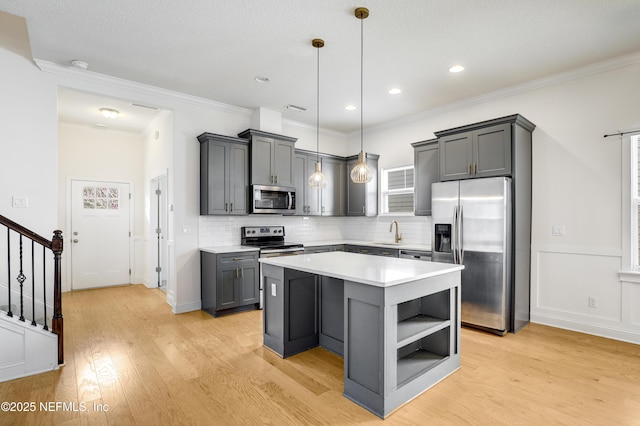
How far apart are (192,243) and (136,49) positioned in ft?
8.45

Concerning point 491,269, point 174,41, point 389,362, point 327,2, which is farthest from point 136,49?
point 491,269

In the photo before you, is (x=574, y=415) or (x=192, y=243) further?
(x=192, y=243)

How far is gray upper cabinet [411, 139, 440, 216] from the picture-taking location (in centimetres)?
485

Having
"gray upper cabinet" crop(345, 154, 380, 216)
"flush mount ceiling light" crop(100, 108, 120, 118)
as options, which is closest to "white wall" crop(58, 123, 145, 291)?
"flush mount ceiling light" crop(100, 108, 120, 118)

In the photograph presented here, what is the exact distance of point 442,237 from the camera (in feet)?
14.3

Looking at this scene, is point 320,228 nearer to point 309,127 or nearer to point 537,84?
point 309,127

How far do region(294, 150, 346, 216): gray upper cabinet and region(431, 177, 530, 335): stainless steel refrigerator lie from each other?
94.9 inches

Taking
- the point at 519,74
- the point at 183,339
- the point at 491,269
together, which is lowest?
the point at 183,339

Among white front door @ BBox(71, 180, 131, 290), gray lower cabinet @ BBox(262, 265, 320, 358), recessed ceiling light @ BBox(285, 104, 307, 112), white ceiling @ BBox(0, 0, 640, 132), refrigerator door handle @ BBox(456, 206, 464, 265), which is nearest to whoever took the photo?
white ceiling @ BBox(0, 0, 640, 132)

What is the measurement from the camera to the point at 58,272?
3.01 m

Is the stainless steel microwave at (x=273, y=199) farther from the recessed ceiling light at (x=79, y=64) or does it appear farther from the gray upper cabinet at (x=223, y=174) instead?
the recessed ceiling light at (x=79, y=64)

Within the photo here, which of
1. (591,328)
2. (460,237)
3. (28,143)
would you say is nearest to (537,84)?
(460,237)

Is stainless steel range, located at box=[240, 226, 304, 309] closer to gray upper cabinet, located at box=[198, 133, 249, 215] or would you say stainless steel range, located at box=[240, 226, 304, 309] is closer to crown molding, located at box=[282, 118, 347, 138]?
gray upper cabinet, located at box=[198, 133, 249, 215]

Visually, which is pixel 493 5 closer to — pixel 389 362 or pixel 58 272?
pixel 389 362
